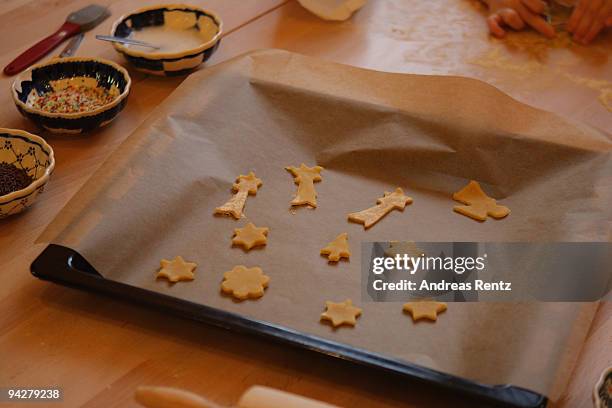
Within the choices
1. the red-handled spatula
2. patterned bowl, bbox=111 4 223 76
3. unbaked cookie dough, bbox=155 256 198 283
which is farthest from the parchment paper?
the red-handled spatula

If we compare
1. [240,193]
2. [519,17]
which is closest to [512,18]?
[519,17]

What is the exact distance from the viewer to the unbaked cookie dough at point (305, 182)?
1.01 metres

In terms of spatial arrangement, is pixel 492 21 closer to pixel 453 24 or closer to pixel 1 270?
pixel 453 24

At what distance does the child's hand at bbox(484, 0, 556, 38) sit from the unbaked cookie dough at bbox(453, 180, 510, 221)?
1.64ft

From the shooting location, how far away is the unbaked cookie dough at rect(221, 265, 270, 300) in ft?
2.83

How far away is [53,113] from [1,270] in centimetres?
29

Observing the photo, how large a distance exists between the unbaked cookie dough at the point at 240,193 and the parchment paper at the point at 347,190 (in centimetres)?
1

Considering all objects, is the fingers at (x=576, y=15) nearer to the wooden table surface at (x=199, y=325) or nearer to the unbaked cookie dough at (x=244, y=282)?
the wooden table surface at (x=199, y=325)

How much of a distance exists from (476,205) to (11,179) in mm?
634

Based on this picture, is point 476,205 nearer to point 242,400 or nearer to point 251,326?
point 251,326

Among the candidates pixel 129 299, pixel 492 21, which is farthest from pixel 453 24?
pixel 129 299

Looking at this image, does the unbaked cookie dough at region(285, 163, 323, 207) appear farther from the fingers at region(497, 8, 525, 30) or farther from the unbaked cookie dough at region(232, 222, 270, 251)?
the fingers at region(497, 8, 525, 30)

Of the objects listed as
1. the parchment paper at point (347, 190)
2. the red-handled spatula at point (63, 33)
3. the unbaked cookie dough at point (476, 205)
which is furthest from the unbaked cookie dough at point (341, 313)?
the red-handled spatula at point (63, 33)

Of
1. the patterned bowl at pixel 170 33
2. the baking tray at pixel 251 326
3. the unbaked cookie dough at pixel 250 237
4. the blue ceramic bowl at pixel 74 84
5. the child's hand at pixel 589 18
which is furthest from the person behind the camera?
the child's hand at pixel 589 18
